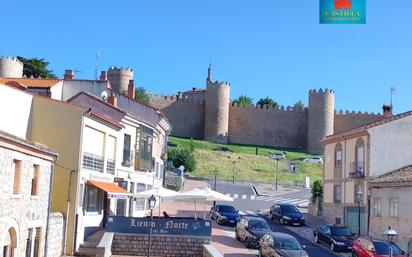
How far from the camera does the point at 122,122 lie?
104 ft

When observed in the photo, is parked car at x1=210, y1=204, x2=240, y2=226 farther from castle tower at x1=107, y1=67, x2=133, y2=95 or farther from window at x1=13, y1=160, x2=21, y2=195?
castle tower at x1=107, y1=67, x2=133, y2=95

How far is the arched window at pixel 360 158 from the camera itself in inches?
1471

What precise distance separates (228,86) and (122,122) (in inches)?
2484

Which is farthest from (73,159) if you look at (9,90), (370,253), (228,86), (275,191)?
(228,86)

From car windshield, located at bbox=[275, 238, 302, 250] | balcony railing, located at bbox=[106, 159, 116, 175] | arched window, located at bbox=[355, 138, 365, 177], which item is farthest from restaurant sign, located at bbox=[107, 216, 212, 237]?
arched window, located at bbox=[355, 138, 365, 177]

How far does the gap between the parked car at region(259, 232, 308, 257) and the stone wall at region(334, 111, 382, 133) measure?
245 ft

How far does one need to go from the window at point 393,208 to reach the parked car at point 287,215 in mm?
6951

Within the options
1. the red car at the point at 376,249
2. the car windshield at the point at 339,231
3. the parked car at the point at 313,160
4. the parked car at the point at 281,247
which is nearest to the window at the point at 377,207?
the car windshield at the point at 339,231

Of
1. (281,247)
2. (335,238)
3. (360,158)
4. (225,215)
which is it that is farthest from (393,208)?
(281,247)

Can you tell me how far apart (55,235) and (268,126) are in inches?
3021

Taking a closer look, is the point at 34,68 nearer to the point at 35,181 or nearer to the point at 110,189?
the point at 110,189

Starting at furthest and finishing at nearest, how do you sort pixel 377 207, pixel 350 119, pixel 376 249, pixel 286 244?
pixel 350 119 → pixel 377 207 → pixel 376 249 → pixel 286 244

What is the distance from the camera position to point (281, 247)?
77.6ft

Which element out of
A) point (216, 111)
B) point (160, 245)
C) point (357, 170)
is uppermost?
point (216, 111)
